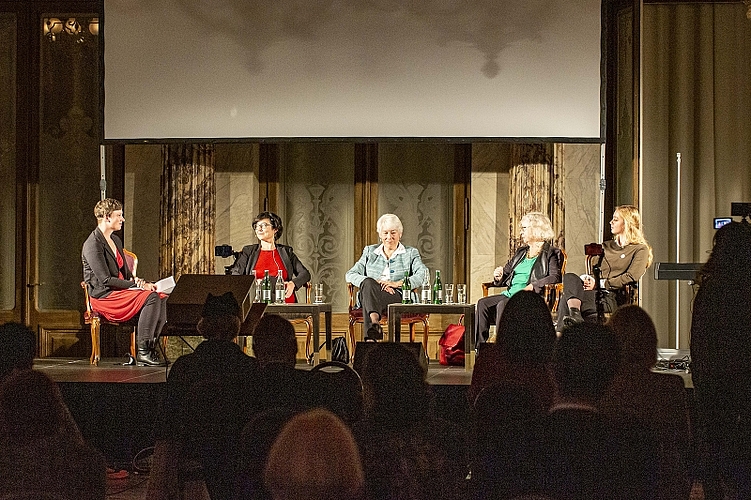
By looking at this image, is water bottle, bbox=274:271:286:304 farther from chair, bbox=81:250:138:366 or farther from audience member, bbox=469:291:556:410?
audience member, bbox=469:291:556:410

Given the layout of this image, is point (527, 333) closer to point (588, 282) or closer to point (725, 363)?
point (725, 363)

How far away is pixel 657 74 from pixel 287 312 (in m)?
3.81

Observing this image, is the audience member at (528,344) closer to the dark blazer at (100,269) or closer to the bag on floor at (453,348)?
the bag on floor at (453,348)

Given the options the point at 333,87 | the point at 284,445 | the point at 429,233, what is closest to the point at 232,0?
the point at 333,87

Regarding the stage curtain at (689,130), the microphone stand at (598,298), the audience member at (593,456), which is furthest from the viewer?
the stage curtain at (689,130)

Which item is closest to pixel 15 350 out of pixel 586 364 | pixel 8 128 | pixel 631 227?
pixel 586 364

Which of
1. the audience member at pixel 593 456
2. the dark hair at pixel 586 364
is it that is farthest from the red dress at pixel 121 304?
the audience member at pixel 593 456

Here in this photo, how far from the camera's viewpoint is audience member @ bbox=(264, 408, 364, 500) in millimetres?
1881

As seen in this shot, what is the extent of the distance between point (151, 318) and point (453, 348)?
2.14 metres

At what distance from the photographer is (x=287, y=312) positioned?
6562mm

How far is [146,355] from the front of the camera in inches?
265

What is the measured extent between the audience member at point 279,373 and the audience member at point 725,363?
126 cm

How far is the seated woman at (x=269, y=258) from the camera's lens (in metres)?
7.33

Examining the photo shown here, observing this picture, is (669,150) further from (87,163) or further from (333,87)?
(87,163)
